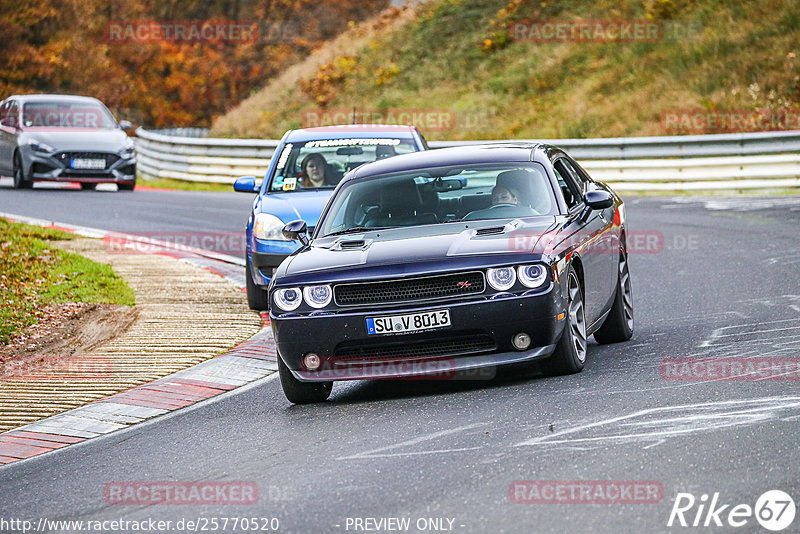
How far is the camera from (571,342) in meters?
8.27

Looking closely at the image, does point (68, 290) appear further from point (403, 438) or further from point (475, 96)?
point (475, 96)

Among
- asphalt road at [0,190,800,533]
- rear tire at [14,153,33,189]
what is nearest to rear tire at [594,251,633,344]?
asphalt road at [0,190,800,533]

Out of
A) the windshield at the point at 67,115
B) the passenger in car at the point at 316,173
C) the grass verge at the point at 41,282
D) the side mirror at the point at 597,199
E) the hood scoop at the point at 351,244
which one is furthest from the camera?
the windshield at the point at 67,115

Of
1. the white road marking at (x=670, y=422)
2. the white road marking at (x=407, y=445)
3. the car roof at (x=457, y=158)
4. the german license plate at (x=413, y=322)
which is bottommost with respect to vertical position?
the white road marking at (x=407, y=445)

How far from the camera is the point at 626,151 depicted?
25.5 m

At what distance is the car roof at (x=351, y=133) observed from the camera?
14.2 meters

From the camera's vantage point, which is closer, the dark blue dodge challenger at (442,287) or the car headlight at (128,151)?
the dark blue dodge challenger at (442,287)

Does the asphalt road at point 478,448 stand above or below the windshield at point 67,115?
above

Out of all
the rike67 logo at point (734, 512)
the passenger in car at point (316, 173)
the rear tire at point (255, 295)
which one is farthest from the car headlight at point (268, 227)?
the rike67 logo at point (734, 512)

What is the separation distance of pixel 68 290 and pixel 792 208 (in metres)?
10.9

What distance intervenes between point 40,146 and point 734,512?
22.3 m

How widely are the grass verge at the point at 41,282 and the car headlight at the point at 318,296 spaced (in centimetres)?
383

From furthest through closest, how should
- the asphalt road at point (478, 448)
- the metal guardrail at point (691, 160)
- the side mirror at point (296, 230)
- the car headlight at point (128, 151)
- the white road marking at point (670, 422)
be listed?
the car headlight at point (128, 151)
the metal guardrail at point (691, 160)
the side mirror at point (296, 230)
the white road marking at point (670, 422)
the asphalt road at point (478, 448)

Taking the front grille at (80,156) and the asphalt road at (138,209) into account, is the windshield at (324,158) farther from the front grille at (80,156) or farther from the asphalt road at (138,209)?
the front grille at (80,156)
